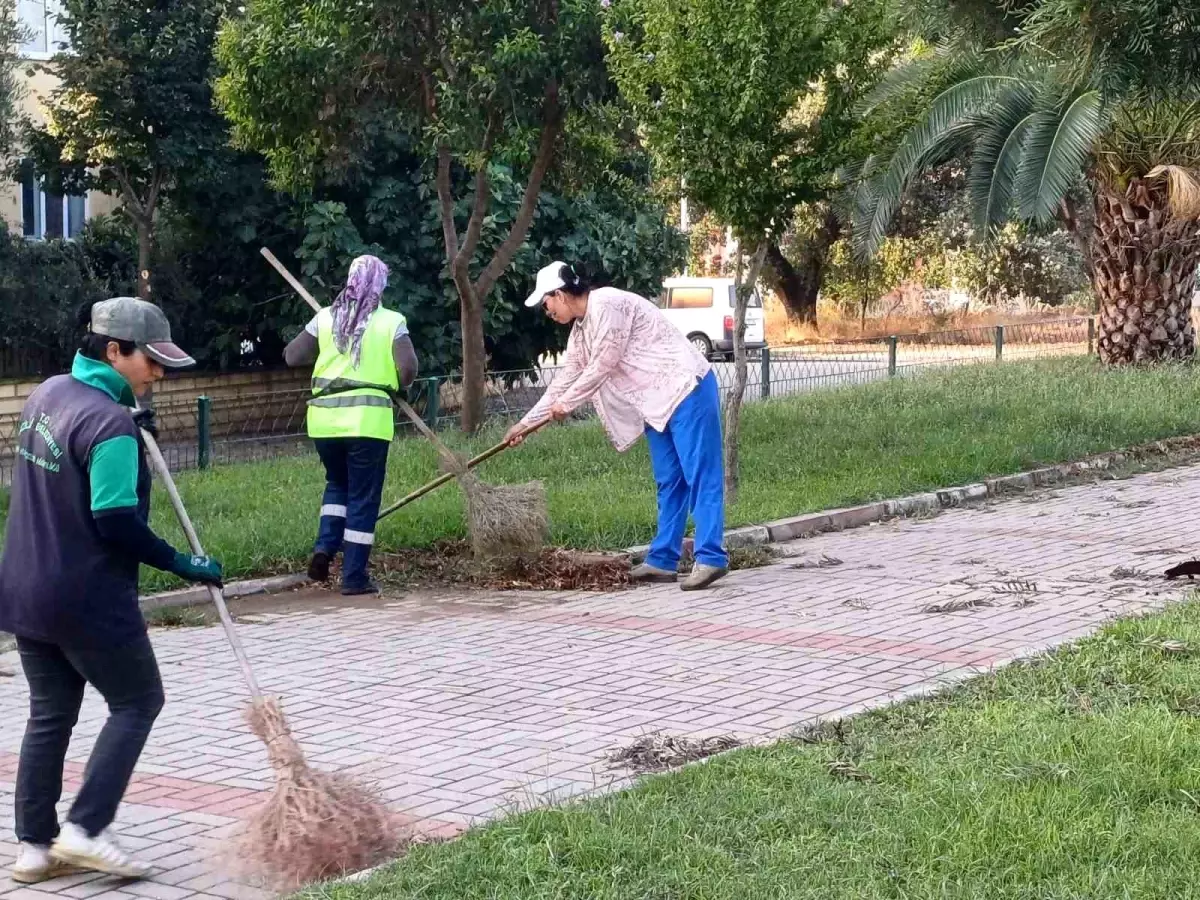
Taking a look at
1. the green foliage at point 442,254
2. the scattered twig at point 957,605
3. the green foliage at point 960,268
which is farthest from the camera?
the green foliage at point 960,268

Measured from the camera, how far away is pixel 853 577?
31.2ft

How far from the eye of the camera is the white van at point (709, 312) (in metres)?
32.6

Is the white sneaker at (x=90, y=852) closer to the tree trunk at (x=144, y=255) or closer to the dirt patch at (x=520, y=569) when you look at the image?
the dirt patch at (x=520, y=569)

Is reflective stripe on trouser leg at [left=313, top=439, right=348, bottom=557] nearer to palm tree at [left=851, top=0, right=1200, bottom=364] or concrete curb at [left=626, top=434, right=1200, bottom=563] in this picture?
concrete curb at [left=626, top=434, right=1200, bottom=563]

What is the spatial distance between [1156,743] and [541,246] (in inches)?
584

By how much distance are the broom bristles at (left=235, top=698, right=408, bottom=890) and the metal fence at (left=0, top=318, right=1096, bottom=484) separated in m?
7.42

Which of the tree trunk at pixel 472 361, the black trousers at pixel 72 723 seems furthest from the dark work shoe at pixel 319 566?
the tree trunk at pixel 472 361

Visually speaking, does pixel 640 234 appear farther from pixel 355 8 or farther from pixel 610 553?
pixel 610 553

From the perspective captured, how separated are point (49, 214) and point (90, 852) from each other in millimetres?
17908

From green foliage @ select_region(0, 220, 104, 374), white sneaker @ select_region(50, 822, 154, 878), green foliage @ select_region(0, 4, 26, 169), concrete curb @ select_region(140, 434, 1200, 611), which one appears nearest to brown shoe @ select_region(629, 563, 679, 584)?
concrete curb @ select_region(140, 434, 1200, 611)

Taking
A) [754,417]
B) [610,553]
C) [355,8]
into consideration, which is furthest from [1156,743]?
[754,417]

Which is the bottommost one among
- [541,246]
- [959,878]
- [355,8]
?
[959,878]

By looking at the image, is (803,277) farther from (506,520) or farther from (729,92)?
(506,520)

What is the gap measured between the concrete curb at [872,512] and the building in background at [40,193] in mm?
9412
